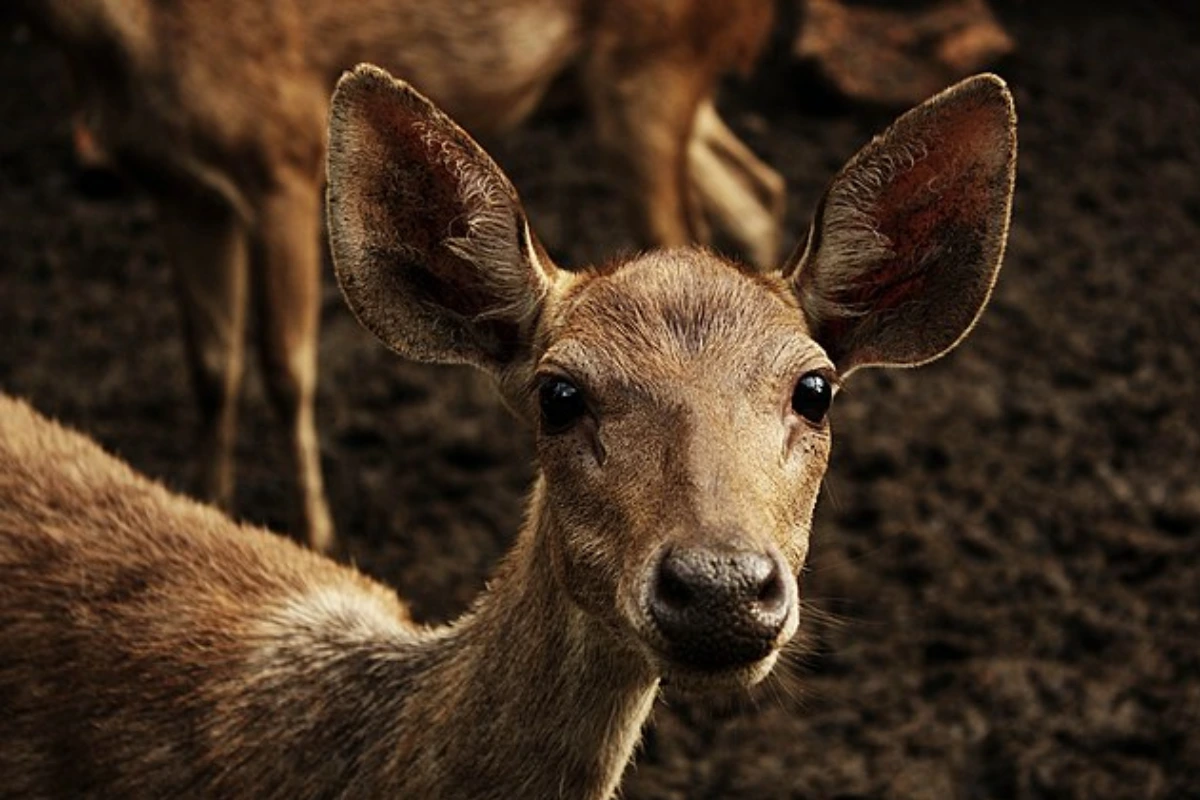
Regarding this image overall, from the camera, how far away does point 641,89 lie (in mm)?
7113

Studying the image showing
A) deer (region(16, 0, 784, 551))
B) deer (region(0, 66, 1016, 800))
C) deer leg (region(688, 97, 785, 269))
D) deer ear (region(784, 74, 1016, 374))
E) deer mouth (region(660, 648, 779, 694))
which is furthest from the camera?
deer leg (region(688, 97, 785, 269))

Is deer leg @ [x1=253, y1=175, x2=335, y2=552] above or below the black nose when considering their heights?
below

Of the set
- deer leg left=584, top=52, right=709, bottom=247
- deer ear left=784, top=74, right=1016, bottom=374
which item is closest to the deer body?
deer ear left=784, top=74, right=1016, bottom=374

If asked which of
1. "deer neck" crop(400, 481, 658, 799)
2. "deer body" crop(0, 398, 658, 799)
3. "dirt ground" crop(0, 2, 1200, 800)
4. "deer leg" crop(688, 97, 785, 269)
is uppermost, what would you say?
"deer neck" crop(400, 481, 658, 799)

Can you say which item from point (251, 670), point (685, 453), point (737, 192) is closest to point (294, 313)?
point (737, 192)

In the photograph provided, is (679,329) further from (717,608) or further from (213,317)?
(213,317)

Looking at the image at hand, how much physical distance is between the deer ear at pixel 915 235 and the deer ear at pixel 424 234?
525 mm

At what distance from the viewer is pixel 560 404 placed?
3312 mm

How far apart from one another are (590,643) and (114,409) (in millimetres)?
4377

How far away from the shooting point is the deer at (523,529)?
3.15 metres

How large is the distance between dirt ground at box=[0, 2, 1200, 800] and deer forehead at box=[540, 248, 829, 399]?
1.15 metres

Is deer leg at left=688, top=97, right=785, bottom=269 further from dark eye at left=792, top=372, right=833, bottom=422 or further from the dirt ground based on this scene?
dark eye at left=792, top=372, right=833, bottom=422

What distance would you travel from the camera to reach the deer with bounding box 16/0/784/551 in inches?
241

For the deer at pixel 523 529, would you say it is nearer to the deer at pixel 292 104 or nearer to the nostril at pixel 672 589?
the nostril at pixel 672 589
